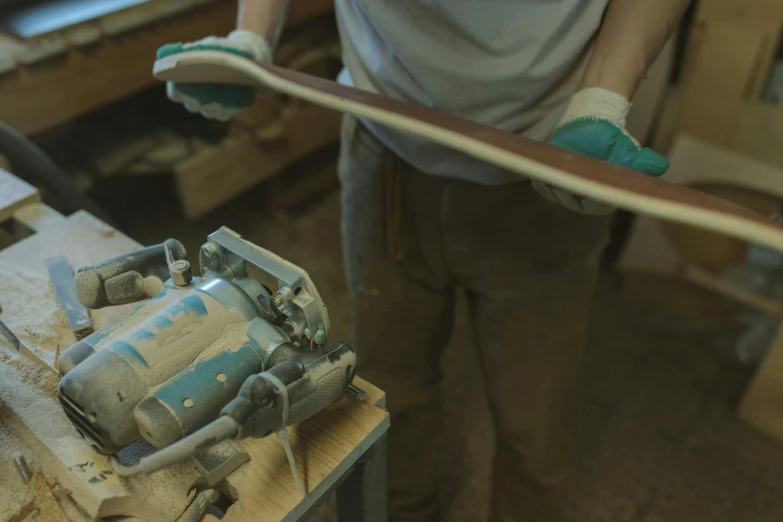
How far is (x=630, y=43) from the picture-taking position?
0.62 meters

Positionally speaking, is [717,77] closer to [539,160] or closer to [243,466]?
[539,160]

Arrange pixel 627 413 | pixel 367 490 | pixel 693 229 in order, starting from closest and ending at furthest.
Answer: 1. pixel 367 490
2. pixel 627 413
3. pixel 693 229

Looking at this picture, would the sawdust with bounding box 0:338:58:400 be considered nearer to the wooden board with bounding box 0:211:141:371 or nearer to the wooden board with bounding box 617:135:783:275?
the wooden board with bounding box 0:211:141:371

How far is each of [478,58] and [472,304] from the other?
A: 0.35m

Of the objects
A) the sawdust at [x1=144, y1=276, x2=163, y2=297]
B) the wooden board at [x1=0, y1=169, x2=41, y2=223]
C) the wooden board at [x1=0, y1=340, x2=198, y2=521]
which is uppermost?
the sawdust at [x1=144, y1=276, x2=163, y2=297]

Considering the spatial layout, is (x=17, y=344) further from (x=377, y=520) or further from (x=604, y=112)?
(x=604, y=112)

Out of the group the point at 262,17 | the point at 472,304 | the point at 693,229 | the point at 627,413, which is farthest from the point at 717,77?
the point at 262,17

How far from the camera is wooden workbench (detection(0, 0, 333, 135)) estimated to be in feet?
3.23

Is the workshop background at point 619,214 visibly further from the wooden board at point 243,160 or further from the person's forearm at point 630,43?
the person's forearm at point 630,43

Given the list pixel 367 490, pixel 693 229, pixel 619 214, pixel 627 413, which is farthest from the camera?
pixel 693 229

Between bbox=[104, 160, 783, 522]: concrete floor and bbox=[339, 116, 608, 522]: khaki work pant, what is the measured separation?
0.05 m

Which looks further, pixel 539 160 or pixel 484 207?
pixel 484 207

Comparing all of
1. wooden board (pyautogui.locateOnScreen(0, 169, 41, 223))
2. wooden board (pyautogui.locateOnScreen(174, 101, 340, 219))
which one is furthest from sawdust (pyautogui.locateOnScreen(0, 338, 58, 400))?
wooden board (pyautogui.locateOnScreen(174, 101, 340, 219))

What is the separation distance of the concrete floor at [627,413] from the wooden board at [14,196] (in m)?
0.21
